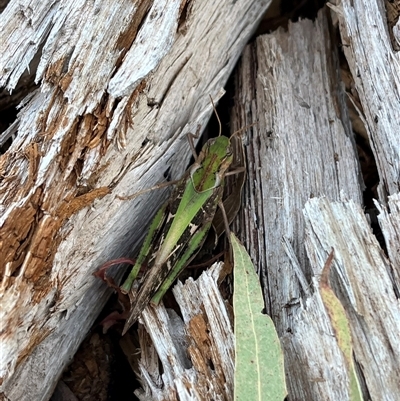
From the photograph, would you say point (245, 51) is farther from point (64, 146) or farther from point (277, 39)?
point (64, 146)

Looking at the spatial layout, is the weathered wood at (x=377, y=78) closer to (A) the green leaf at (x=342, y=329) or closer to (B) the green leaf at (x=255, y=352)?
(A) the green leaf at (x=342, y=329)

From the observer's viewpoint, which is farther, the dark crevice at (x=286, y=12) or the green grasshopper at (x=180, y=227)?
the dark crevice at (x=286, y=12)

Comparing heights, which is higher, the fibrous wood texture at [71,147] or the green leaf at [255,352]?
the fibrous wood texture at [71,147]

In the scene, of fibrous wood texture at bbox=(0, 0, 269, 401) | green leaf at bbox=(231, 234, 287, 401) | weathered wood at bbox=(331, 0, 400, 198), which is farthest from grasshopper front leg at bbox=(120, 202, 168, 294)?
weathered wood at bbox=(331, 0, 400, 198)

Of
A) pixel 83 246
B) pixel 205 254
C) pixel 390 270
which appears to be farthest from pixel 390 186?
pixel 83 246

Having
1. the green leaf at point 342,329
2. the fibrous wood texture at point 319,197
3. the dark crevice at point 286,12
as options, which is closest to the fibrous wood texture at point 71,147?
the fibrous wood texture at point 319,197
